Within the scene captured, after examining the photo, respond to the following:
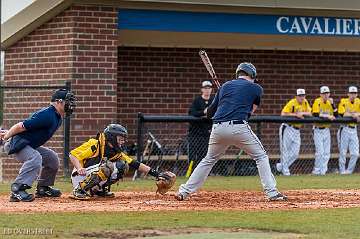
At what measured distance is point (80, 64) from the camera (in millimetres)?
18000

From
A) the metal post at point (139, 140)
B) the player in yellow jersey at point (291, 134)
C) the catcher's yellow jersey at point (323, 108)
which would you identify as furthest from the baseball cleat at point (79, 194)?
the catcher's yellow jersey at point (323, 108)

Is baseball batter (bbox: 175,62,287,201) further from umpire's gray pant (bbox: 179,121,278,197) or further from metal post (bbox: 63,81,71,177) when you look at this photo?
metal post (bbox: 63,81,71,177)

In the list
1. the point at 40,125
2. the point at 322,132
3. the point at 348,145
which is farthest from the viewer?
the point at 348,145

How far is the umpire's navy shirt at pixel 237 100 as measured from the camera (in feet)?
39.1

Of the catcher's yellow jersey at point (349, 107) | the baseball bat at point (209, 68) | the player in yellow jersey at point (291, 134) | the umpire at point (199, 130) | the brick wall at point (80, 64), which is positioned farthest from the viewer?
the catcher's yellow jersey at point (349, 107)

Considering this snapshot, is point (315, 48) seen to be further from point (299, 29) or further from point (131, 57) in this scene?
point (131, 57)

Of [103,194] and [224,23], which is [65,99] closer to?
[103,194]

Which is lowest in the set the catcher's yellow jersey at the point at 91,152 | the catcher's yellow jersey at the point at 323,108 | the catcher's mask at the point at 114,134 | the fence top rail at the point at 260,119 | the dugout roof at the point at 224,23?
the catcher's yellow jersey at the point at 91,152

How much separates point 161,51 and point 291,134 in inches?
130

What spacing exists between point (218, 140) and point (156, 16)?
7130 mm

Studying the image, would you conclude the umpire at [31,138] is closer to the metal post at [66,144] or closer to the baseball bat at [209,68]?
the baseball bat at [209,68]

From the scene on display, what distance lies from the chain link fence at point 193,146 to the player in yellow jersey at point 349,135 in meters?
0.31

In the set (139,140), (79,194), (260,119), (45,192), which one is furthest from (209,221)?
(260,119)

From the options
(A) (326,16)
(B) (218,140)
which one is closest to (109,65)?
(A) (326,16)
